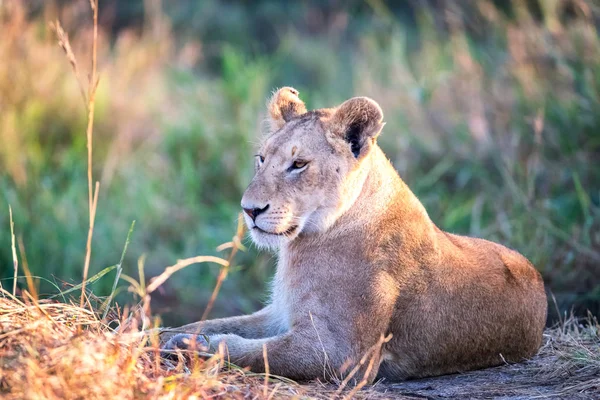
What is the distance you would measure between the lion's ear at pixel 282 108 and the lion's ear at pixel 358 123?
1.46ft

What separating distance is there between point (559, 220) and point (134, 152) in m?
4.53

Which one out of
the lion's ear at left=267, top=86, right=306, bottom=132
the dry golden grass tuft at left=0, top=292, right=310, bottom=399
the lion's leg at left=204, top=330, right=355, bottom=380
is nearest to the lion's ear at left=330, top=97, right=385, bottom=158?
the lion's ear at left=267, top=86, right=306, bottom=132

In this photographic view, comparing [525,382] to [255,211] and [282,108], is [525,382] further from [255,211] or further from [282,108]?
[282,108]

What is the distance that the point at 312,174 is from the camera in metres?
4.13

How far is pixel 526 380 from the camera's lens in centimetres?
409

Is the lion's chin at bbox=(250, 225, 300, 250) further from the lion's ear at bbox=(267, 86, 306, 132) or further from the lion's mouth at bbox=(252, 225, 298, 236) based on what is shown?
the lion's ear at bbox=(267, 86, 306, 132)

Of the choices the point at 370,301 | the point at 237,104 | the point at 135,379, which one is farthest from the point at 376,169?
the point at 237,104

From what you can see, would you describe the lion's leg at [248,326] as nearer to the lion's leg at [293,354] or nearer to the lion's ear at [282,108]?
the lion's leg at [293,354]

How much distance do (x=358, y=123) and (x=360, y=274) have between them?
74 centimetres

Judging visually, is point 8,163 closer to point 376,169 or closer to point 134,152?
point 134,152

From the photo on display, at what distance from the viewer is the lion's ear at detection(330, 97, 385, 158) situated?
4.15 m

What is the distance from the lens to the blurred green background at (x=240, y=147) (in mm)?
7188

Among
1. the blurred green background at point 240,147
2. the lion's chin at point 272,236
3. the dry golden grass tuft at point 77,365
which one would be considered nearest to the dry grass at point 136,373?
the dry golden grass tuft at point 77,365

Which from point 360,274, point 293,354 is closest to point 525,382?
point 360,274
